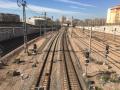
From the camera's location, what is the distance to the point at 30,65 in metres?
29.8

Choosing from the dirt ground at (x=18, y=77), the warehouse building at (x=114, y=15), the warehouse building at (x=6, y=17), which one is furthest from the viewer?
the warehouse building at (x=114, y=15)

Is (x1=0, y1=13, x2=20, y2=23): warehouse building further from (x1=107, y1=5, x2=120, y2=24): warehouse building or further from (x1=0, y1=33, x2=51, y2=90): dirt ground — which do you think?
(x1=107, y1=5, x2=120, y2=24): warehouse building

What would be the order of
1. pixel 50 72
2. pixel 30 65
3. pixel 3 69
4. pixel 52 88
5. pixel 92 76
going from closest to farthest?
pixel 52 88
pixel 92 76
pixel 50 72
pixel 3 69
pixel 30 65

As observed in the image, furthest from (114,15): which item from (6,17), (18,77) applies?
(18,77)

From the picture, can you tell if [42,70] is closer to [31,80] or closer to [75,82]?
[31,80]

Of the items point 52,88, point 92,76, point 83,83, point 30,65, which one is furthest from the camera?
point 30,65

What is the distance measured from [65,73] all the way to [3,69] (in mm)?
7880

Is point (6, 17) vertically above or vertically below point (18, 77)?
above

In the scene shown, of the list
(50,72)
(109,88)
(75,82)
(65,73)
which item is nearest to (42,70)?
(50,72)

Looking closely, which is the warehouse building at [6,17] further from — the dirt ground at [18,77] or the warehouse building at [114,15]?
the warehouse building at [114,15]

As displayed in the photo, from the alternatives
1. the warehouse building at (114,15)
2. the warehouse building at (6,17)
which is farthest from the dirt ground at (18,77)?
the warehouse building at (114,15)

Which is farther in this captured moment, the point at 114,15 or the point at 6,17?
the point at 114,15

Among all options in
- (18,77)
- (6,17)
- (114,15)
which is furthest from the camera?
(114,15)

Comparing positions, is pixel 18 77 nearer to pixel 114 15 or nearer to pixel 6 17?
pixel 6 17
